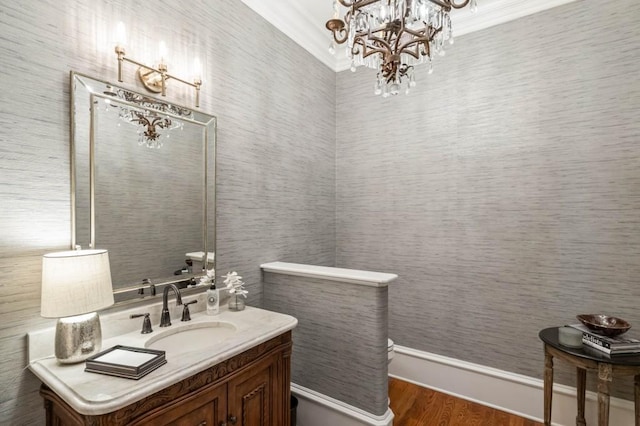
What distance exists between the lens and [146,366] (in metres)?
1.07

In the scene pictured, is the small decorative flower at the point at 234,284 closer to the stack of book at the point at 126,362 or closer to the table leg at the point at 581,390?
the stack of book at the point at 126,362

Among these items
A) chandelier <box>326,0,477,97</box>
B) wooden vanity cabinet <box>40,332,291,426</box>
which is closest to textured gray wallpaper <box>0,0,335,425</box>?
wooden vanity cabinet <box>40,332,291,426</box>

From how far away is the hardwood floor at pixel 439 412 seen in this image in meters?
2.16

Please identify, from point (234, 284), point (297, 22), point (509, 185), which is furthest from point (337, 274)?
point (297, 22)

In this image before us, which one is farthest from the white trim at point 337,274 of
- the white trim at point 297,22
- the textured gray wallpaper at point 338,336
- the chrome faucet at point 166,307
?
the white trim at point 297,22

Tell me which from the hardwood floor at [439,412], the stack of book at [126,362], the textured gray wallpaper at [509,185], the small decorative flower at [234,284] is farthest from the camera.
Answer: the hardwood floor at [439,412]

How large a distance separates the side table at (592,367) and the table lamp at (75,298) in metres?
2.36

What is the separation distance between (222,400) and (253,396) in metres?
0.20

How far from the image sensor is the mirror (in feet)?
4.41

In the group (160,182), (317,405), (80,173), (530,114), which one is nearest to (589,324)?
(530,114)

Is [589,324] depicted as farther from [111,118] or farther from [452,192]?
[111,118]

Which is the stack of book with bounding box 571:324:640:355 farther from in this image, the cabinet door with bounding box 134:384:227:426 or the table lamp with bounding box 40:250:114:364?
the table lamp with bounding box 40:250:114:364

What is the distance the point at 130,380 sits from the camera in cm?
103

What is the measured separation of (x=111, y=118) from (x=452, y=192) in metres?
2.35
